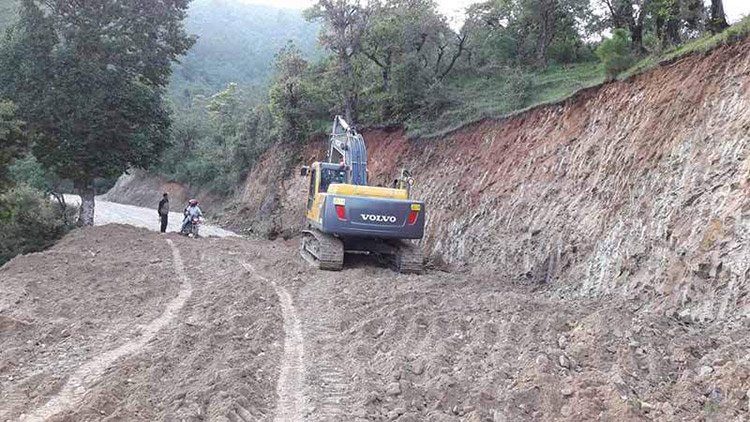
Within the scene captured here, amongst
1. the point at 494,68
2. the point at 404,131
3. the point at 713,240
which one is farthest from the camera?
the point at 494,68

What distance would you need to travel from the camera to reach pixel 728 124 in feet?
27.9

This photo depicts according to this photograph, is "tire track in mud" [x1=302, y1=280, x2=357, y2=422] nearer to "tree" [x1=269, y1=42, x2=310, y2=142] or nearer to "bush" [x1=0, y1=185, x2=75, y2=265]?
"bush" [x1=0, y1=185, x2=75, y2=265]

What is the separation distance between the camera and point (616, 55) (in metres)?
12.6

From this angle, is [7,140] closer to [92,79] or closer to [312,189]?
[92,79]

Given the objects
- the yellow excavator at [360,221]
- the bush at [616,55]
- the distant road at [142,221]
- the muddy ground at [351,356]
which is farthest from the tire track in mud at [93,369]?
the distant road at [142,221]

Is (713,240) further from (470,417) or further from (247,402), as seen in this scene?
(247,402)

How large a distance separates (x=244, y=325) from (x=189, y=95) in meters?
78.2

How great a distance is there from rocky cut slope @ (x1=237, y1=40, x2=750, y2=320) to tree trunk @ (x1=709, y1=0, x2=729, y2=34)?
1438mm

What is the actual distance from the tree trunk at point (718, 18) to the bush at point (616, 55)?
173 centimetres

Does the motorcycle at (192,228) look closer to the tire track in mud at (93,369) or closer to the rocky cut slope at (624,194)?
the rocky cut slope at (624,194)

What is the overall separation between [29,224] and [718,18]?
1982cm

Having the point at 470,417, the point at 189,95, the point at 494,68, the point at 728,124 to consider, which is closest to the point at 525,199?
the point at 728,124

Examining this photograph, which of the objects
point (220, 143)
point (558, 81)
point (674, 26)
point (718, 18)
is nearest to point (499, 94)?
point (558, 81)

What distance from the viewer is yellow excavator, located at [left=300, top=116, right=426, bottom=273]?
12.4m
